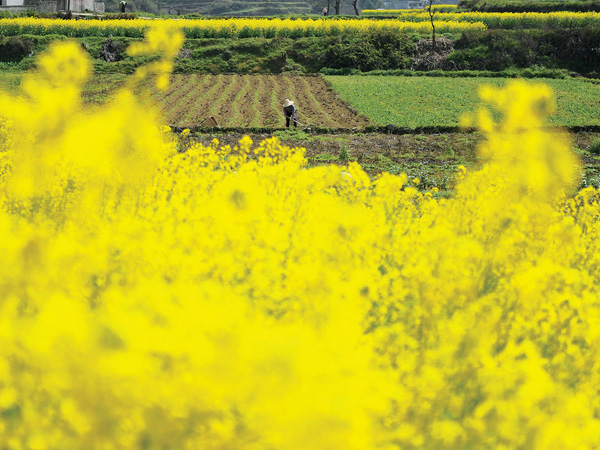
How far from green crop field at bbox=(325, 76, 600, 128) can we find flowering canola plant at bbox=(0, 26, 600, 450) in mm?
14455

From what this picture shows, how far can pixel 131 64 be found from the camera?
106ft

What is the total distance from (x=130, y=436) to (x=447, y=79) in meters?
31.7

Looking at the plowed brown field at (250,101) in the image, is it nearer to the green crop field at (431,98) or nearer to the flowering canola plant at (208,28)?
the green crop field at (431,98)

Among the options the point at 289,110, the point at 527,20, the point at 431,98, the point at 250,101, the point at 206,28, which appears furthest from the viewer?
the point at 527,20

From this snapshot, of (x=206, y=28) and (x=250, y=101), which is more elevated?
(x=206, y=28)

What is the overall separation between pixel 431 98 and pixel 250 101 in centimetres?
746

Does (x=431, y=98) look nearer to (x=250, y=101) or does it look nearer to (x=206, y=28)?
(x=250, y=101)

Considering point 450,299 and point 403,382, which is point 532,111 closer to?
point 450,299

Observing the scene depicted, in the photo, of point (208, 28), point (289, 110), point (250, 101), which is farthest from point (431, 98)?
point (208, 28)

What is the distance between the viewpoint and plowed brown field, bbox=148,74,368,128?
19922 mm

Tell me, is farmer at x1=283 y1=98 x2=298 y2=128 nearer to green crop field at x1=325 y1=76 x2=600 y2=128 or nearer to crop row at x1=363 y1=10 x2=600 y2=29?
green crop field at x1=325 y1=76 x2=600 y2=128

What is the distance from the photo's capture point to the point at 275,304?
11.2ft

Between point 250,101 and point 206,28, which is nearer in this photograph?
point 250,101

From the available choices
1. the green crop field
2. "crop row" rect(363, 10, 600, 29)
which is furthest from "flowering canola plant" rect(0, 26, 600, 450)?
"crop row" rect(363, 10, 600, 29)
